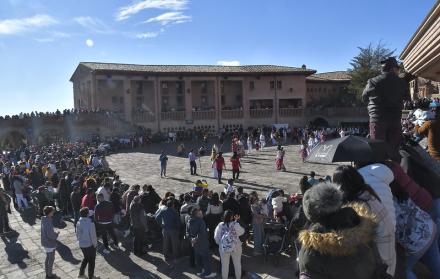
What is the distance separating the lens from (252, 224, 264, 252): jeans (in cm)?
835

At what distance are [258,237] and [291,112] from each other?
3634 cm

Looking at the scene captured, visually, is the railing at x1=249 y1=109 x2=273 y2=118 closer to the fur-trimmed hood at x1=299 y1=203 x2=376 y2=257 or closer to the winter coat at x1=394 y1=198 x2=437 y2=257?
the winter coat at x1=394 y1=198 x2=437 y2=257

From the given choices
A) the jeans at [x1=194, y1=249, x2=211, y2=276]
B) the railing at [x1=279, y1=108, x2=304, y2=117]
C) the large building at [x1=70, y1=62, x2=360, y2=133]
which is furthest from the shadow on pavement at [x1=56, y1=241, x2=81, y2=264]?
the railing at [x1=279, y1=108, x2=304, y2=117]

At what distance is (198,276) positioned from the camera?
25.1 ft

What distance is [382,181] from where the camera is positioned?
326cm

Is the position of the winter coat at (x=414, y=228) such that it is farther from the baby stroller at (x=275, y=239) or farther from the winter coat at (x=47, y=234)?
the winter coat at (x=47, y=234)

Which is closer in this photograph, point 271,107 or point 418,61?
point 418,61

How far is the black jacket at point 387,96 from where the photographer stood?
15.3 feet

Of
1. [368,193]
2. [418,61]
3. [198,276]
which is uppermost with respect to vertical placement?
[418,61]

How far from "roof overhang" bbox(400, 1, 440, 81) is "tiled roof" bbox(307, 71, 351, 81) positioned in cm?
4430

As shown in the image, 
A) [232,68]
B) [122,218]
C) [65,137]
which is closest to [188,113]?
[232,68]

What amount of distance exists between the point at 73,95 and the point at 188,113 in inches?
824

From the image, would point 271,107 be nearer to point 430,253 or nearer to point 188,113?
point 188,113

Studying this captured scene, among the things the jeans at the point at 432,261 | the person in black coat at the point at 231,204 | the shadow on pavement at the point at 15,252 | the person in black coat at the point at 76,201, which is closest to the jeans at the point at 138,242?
the person in black coat at the point at 231,204
